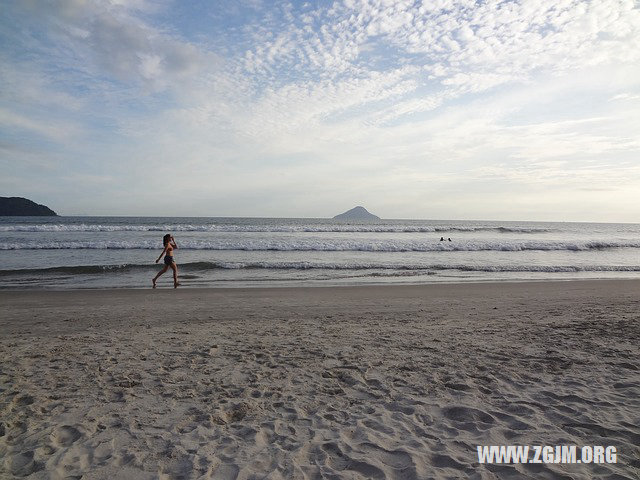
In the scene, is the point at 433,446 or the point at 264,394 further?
the point at 264,394

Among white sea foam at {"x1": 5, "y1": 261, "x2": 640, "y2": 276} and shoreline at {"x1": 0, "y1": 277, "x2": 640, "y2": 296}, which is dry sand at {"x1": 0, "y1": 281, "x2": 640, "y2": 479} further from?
white sea foam at {"x1": 5, "y1": 261, "x2": 640, "y2": 276}

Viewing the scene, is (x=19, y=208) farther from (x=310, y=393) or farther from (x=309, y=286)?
(x=310, y=393)

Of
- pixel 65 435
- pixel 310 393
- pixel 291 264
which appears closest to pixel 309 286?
pixel 291 264

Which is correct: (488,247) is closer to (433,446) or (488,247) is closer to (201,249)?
(201,249)

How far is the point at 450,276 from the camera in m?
15.8

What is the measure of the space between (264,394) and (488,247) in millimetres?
26038

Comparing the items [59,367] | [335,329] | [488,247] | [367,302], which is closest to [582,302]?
[367,302]

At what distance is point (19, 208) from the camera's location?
9950 cm

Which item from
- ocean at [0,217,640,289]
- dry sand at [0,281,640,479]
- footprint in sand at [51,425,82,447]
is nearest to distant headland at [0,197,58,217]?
ocean at [0,217,640,289]

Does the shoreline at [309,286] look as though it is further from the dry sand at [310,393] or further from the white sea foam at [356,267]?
the dry sand at [310,393]

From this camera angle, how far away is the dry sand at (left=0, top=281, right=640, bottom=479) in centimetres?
312

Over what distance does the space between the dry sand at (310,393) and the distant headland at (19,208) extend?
115 meters

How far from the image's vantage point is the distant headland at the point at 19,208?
97312mm

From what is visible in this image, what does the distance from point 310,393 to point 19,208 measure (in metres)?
123
